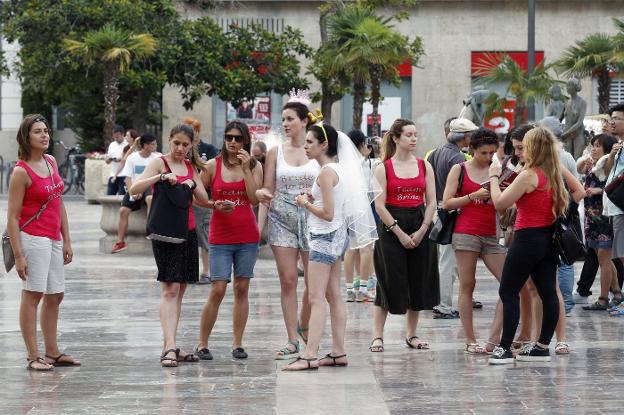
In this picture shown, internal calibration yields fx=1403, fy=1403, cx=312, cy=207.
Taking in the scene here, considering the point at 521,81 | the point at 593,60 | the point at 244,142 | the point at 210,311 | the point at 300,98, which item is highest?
the point at 593,60

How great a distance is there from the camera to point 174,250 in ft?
33.8

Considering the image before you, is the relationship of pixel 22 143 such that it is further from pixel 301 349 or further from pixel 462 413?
pixel 462 413

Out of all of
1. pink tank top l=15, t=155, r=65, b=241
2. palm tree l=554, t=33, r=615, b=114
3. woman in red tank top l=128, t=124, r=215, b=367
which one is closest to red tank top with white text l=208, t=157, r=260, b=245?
woman in red tank top l=128, t=124, r=215, b=367

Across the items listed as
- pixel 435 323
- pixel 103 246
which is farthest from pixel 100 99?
pixel 435 323

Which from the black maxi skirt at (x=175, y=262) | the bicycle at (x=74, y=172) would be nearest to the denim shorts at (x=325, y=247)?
the black maxi skirt at (x=175, y=262)

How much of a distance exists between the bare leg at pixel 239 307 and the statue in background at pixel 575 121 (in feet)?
35.0

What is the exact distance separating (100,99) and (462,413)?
115 feet

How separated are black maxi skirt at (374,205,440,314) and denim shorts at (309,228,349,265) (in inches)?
39.4

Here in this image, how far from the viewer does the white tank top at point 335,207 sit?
1005cm

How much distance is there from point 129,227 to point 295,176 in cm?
950

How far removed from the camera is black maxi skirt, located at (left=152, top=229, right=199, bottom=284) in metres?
10.2

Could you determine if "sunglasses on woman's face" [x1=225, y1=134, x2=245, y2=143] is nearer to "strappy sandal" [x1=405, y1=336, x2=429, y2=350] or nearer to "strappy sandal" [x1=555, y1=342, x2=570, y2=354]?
"strappy sandal" [x1=405, y1=336, x2=429, y2=350]

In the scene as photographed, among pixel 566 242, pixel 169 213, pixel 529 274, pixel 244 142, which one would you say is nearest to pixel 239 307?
pixel 169 213

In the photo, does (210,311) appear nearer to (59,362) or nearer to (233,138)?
(59,362)
